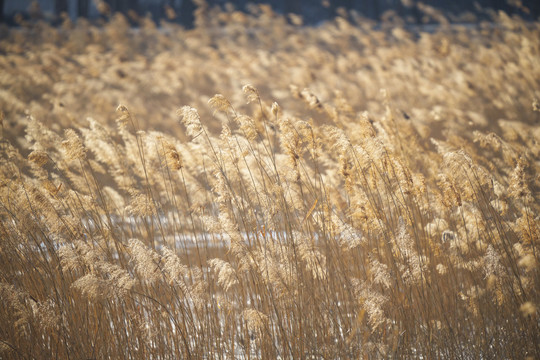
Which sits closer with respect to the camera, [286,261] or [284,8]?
[286,261]

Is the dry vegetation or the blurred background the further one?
the blurred background

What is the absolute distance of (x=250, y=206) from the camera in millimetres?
2176

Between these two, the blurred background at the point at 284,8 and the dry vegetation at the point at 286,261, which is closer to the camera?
the dry vegetation at the point at 286,261

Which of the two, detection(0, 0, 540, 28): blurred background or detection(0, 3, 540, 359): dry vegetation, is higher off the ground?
detection(0, 0, 540, 28): blurred background

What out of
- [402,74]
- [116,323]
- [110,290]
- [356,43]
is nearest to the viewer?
[110,290]

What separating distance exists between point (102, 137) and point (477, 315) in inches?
71.3

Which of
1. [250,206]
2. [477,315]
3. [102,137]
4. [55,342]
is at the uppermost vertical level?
[102,137]

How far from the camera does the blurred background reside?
10.0 meters

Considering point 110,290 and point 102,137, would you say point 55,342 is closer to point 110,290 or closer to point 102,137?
point 110,290

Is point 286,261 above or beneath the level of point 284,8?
beneath

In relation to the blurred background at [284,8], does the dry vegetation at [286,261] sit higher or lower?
lower

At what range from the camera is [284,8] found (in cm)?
1062

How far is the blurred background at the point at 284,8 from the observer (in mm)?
10024

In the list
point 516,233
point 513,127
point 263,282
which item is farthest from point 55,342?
point 513,127
